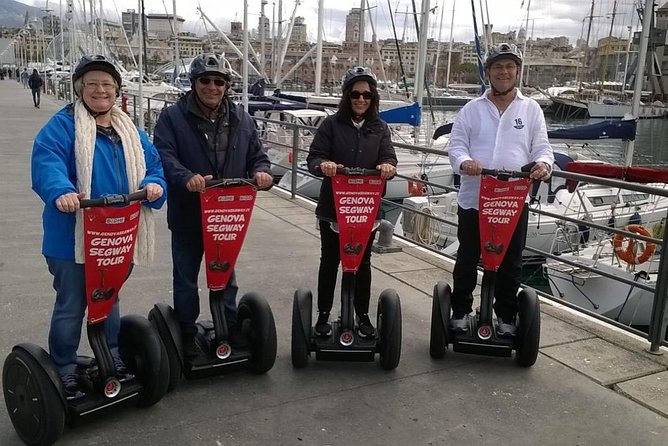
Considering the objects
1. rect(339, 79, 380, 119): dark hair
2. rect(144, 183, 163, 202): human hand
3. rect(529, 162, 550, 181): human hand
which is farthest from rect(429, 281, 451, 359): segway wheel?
rect(144, 183, 163, 202): human hand

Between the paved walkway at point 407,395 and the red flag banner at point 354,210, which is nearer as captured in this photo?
the paved walkway at point 407,395

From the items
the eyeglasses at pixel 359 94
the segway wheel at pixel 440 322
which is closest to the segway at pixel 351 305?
the segway wheel at pixel 440 322

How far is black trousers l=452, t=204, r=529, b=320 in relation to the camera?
4.04 meters

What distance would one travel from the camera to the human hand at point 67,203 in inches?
106

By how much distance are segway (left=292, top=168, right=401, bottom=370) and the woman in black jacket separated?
0.08 m

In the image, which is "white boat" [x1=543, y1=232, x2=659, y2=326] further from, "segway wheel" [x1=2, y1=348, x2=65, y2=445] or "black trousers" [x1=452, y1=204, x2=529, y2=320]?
"segway wheel" [x1=2, y1=348, x2=65, y2=445]

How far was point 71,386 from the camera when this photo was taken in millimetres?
3064

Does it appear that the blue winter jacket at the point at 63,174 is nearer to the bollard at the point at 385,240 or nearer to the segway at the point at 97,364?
the segway at the point at 97,364

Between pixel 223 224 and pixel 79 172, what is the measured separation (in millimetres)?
813

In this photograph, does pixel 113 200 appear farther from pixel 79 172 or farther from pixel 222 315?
pixel 222 315

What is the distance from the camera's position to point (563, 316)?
5.01 metres

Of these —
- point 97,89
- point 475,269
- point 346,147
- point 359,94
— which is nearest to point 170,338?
point 97,89

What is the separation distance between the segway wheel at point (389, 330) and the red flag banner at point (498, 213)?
66cm

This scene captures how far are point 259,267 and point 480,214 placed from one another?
2.69 m
